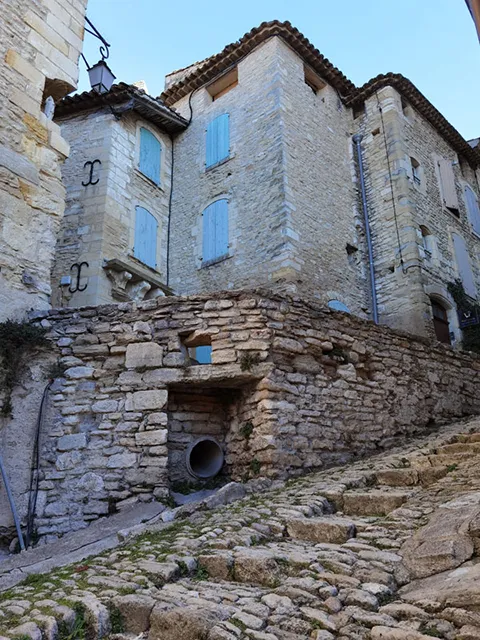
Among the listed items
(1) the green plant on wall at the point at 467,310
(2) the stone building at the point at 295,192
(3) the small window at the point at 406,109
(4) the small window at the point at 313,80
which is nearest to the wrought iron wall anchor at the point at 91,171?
(2) the stone building at the point at 295,192

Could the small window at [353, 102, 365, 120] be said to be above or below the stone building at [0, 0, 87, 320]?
above

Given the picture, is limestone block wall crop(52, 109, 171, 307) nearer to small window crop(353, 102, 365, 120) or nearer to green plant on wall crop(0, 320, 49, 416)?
green plant on wall crop(0, 320, 49, 416)

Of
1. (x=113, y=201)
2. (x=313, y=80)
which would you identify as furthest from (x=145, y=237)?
(x=313, y=80)

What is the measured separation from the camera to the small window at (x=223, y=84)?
534 inches

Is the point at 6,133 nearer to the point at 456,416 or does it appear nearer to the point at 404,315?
the point at 456,416

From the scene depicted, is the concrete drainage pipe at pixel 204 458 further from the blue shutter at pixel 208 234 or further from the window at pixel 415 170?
the window at pixel 415 170

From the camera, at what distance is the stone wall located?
201 inches

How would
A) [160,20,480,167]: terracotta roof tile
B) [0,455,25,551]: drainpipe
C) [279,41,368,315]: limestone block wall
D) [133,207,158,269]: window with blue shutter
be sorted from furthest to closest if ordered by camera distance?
[160,20,480,167]: terracotta roof tile, [133,207,158,269]: window with blue shutter, [279,41,368,315]: limestone block wall, [0,455,25,551]: drainpipe

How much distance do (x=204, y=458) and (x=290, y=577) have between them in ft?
10.4

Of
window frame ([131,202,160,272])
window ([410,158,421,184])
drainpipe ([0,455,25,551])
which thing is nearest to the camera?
drainpipe ([0,455,25,551])

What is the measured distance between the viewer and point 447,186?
14531 millimetres

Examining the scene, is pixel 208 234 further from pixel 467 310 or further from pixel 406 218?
pixel 467 310

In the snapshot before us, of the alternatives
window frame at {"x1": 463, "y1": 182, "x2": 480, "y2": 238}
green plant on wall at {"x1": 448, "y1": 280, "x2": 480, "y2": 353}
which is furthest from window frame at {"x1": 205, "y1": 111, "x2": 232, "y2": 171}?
window frame at {"x1": 463, "y1": 182, "x2": 480, "y2": 238}

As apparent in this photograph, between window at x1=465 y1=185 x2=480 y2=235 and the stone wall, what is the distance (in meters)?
11.3
